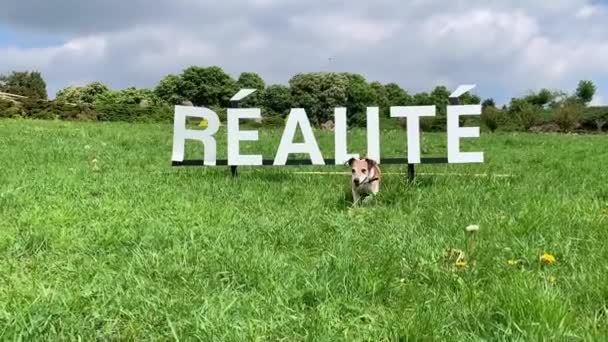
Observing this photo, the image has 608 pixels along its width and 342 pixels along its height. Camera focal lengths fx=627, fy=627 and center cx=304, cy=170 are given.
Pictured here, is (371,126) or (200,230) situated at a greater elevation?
(371,126)

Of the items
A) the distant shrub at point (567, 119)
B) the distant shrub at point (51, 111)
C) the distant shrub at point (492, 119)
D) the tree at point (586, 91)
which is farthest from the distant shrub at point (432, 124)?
the tree at point (586, 91)

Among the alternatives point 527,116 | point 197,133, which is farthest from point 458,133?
point 527,116

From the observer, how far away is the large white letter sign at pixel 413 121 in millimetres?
8320

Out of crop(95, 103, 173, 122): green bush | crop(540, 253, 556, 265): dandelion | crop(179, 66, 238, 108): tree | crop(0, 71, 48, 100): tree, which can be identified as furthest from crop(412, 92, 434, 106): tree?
crop(540, 253, 556, 265): dandelion

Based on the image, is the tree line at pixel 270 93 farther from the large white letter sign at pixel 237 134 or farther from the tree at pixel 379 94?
the large white letter sign at pixel 237 134

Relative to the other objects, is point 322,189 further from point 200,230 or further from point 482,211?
point 200,230

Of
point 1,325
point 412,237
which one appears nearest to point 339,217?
point 412,237

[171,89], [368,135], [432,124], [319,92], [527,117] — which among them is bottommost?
[368,135]

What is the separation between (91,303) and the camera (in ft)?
10.9

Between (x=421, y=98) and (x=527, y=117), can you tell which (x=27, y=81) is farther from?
(x=527, y=117)

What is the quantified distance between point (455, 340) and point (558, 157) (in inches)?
427

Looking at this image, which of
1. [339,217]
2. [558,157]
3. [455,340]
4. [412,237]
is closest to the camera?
[455,340]

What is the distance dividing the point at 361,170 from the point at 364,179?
0.36 feet

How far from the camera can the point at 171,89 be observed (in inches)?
2849
